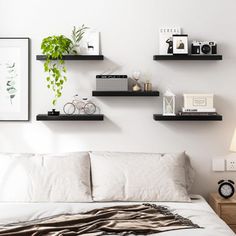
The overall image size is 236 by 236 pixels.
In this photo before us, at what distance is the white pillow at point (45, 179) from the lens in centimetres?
348

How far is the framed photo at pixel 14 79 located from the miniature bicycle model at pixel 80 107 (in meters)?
0.33

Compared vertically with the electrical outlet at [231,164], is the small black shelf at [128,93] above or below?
above

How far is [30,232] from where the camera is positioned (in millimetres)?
2578

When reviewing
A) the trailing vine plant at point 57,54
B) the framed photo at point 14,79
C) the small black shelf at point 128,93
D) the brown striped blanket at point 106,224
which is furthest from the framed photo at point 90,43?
the brown striped blanket at point 106,224

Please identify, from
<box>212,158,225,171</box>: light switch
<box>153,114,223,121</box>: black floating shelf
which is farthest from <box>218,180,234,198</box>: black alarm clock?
<box>153,114,223,121</box>: black floating shelf

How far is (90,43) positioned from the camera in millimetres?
3828

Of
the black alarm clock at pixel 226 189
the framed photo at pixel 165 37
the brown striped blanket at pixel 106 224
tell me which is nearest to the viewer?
the brown striped blanket at pixel 106 224

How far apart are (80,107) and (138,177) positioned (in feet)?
2.48

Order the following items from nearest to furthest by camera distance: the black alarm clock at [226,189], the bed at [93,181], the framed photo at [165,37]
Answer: the bed at [93,181] → the black alarm clock at [226,189] → the framed photo at [165,37]

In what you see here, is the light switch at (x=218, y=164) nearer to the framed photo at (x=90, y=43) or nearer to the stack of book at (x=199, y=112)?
the stack of book at (x=199, y=112)

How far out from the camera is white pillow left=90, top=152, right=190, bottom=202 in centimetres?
351

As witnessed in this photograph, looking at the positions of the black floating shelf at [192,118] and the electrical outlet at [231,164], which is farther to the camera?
the electrical outlet at [231,164]

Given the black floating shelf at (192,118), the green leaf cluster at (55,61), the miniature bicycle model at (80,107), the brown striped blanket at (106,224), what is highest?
the green leaf cluster at (55,61)

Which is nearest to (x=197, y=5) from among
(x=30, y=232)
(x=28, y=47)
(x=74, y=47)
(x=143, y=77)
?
(x=143, y=77)
